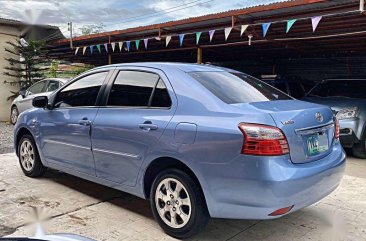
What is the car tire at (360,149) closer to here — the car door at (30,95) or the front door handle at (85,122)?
the front door handle at (85,122)

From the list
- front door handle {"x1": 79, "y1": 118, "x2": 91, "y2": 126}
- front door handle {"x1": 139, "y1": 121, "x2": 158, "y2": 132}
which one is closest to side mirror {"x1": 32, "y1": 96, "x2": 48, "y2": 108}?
front door handle {"x1": 79, "y1": 118, "x2": 91, "y2": 126}

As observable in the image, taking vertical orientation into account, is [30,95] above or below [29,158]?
above

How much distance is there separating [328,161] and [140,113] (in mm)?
1796

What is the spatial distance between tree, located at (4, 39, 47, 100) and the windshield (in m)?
10.3

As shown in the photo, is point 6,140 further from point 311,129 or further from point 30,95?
point 311,129

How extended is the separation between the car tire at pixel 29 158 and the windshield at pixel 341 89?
6.17 meters

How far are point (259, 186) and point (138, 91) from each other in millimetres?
1635

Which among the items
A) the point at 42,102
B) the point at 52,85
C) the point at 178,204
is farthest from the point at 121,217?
the point at 52,85

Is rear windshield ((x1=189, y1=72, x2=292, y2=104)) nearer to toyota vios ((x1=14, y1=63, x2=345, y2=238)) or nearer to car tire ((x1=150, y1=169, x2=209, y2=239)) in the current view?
toyota vios ((x1=14, y1=63, x2=345, y2=238))

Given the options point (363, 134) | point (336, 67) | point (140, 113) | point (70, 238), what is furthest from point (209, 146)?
point (336, 67)

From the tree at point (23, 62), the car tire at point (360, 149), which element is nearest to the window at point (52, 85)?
the tree at point (23, 62)

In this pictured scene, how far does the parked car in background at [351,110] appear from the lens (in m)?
7.20

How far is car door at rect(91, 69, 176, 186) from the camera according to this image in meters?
3.63

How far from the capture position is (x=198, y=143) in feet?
10.6
